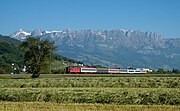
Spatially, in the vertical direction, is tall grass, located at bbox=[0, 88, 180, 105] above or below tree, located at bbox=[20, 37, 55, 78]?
below

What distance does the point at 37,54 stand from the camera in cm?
8756

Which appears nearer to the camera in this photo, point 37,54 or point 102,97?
point 102,97

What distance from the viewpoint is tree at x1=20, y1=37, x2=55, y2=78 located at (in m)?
86.9

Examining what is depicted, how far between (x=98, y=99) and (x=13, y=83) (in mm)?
19551

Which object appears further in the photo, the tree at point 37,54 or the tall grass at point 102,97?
the tree at point 37,54

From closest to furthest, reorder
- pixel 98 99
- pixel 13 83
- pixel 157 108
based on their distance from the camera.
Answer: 1. pixel 157 108
2. pixel 98 99
3. pixel 13 83

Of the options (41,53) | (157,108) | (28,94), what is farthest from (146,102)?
(41,53)

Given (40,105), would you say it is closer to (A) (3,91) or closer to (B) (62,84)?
(A) (3,91)

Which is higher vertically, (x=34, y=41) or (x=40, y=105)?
(x=34, y=41)

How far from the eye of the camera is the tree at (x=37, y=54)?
86.9m

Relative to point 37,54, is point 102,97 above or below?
below

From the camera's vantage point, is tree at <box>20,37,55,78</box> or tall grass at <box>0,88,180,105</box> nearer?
tall grass at <box>0,88,180,105</box>

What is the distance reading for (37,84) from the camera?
46219mm

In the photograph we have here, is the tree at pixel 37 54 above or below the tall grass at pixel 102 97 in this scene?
above
